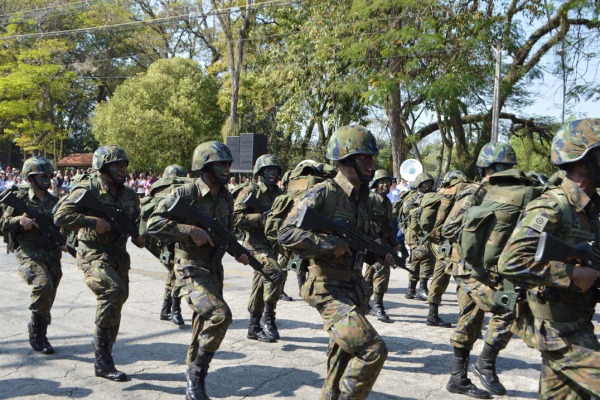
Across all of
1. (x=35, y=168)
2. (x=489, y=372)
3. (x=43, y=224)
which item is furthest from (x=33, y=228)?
Result: (x=489, y=372)

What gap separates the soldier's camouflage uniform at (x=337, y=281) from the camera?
12.0ft

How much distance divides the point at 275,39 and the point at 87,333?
23.3 metres

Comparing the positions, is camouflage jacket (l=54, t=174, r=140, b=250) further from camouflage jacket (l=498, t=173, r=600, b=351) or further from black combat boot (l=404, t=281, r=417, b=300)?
black combat boot (l=404, t=281, r=417, b=300)

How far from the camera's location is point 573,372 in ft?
9.68

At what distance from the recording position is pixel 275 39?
2784 centimetres

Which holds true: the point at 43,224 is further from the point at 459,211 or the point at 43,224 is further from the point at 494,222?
the point at 494,222

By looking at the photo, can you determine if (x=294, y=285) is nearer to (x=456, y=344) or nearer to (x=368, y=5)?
(x=456, y=344)

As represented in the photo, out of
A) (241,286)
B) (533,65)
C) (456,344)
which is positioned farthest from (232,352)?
(533,65)

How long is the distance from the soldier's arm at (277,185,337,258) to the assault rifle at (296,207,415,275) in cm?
6

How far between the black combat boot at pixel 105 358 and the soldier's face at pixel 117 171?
140cm

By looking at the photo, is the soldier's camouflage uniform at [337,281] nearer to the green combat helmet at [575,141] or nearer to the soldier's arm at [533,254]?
the soldier's arm at [533,254]

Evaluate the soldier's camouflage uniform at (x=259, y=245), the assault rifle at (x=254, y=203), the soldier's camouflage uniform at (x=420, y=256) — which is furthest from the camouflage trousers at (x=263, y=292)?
the soldier's camouflage uniform at (x=420, y=256)

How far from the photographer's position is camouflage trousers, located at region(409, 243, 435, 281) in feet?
29.5

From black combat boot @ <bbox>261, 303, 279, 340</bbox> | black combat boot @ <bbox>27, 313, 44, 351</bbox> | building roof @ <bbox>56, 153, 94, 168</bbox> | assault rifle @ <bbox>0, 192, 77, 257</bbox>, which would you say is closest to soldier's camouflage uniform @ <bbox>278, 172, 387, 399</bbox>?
black combat boot @ <bbox>261, 303, 279, 340</bbox>
